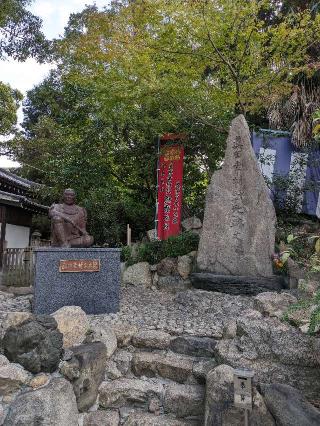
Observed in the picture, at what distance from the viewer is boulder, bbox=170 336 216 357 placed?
4.34m

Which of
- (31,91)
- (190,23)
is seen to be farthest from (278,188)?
(31,91)

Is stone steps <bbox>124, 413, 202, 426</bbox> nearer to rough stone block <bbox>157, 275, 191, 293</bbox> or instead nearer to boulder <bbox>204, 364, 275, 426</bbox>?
boulder <bbox>204, 364, 275, 426</bbox>

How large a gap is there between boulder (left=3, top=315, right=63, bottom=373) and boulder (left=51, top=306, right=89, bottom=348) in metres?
0.33

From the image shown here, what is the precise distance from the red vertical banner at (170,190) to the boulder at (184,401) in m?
5.64

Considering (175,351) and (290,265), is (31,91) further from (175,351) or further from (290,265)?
(175,351)

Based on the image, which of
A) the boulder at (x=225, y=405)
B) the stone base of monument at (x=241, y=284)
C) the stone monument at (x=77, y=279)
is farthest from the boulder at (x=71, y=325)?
the stone base of monument at (x=241, y=284)

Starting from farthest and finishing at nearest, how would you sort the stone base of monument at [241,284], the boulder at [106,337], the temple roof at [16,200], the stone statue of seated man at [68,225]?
the temple roof at [16,200] < the stone base of monument at [241,284] < the stone statue of seated man at [68,225] < the boulder at [106,337]

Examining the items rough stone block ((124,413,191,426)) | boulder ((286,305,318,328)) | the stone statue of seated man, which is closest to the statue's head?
the stone statue of seated man

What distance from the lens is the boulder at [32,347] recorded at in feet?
12.1

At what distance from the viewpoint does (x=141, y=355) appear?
438cm

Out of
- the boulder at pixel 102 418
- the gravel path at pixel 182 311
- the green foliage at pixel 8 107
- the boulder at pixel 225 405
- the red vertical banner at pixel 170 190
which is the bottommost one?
the boulder at pixel 102 418

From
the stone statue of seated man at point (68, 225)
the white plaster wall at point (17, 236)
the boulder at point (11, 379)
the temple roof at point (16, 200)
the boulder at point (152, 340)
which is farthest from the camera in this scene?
the white plaster wall at point (17, 236)

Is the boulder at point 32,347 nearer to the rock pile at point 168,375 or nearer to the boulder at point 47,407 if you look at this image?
the rock pile at point 168,375

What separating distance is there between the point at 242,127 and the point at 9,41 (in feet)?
27.0
